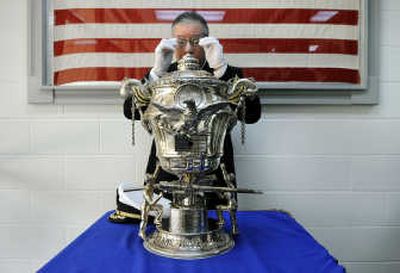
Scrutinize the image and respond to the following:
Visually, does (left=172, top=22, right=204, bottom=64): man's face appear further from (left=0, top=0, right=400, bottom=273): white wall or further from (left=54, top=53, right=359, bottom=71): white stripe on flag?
(left=0, top=0, right=400, bottom=273): white wall

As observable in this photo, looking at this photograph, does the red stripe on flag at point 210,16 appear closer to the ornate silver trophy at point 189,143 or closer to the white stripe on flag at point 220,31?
the white stripe on flag at point 220,31

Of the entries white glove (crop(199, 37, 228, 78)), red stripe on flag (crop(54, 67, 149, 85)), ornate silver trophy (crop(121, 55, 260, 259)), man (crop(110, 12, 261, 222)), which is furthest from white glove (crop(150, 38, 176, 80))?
red stripe on flag (crop(54, 67, 149, 85))


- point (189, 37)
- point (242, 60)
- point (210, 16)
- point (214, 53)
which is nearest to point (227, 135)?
point (214, 53)

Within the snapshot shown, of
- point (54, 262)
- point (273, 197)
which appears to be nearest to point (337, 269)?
point (54, 262)

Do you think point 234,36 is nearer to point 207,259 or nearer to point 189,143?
point 189,143

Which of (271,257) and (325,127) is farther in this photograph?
(325,127)

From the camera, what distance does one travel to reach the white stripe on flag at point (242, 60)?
67.4 inches

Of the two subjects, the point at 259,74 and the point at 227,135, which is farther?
the point at 259,74

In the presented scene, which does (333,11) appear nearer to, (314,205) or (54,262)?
(314,205)

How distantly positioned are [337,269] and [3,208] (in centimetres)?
151

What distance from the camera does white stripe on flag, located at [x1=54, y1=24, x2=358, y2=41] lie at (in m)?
1.71

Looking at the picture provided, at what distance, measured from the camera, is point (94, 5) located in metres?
1.71

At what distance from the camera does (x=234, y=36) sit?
1711 mm

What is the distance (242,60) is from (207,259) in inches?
41.6
